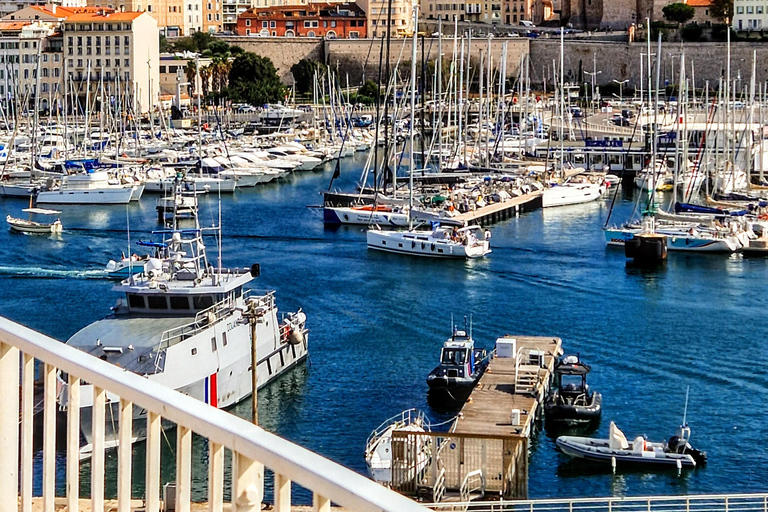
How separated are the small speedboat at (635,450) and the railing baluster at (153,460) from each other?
11557 mm

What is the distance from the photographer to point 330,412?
15.0m

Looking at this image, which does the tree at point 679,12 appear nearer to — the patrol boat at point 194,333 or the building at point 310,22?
the building at point 310,22

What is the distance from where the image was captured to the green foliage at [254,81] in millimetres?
59281

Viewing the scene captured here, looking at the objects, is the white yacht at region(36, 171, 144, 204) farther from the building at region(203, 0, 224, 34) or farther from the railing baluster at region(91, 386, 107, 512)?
the building at region(203, 0, 224, 34)

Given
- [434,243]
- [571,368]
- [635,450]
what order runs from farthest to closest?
1. [434,243]
2. [571,368]
3. [635,450]

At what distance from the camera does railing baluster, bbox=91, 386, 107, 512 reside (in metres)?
2.21

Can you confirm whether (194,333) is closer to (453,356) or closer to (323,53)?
(453,356)

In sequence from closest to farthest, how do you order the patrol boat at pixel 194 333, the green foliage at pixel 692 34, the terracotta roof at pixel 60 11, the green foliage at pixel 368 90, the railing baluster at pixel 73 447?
1. the railing baluster at pixel 73 447
2. the patrol boat at pixel 194 333
3. the green foliage at pixel 368 90
4. the terracotta roof at pixel 60 11
5. the green foliage at pixel 692 34

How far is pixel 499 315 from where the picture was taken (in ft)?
67.7

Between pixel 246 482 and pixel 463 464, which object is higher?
pixel 246 482

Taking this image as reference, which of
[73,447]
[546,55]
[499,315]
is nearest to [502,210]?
[499,315]

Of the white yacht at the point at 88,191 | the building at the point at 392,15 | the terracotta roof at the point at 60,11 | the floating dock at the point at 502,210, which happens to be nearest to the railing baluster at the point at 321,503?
the floating dock at the point at 502,210

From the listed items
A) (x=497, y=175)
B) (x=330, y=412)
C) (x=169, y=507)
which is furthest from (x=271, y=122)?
(x=169, y=507)

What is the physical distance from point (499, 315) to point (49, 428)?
18.4 m
